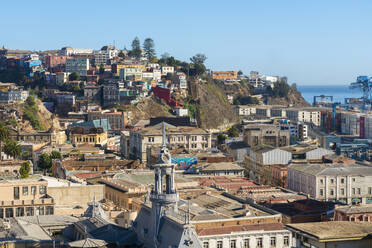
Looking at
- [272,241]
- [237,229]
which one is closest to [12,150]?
[237,229]

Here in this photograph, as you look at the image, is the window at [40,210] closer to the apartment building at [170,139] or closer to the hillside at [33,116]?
the apartment building at [170,139]

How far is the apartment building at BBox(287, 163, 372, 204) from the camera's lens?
7688cm

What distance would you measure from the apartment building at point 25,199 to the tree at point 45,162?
121ft

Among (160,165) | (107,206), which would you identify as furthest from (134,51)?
(160,165)

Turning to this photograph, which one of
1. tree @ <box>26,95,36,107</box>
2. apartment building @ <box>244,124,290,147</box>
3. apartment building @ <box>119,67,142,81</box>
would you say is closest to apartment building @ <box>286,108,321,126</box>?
apartment building @ <box>119,67,142,81</box>

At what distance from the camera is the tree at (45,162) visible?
299 ft

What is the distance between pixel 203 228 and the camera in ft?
148

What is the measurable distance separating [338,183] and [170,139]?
33765mm

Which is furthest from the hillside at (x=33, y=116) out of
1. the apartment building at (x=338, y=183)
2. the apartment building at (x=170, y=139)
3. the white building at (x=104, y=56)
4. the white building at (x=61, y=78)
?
the apartment building at (x=338, y=183)

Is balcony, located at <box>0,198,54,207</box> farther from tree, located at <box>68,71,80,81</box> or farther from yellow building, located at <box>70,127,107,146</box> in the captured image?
tree, located at <box>68,71,80,81</box>

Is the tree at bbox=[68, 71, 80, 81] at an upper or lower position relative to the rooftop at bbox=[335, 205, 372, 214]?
upper

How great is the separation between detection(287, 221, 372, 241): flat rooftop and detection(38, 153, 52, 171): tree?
66.4 m

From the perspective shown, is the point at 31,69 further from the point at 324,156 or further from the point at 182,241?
the point at 182,241

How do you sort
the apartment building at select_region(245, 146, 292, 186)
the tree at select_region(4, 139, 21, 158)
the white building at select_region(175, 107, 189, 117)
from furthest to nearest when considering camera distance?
1. the white building at select_region(175, 107, 189, 117)
2. the tree at select_region(4, 139, 21, 158)
3. the apartment building at select_region(245, 146, 292, 186)
